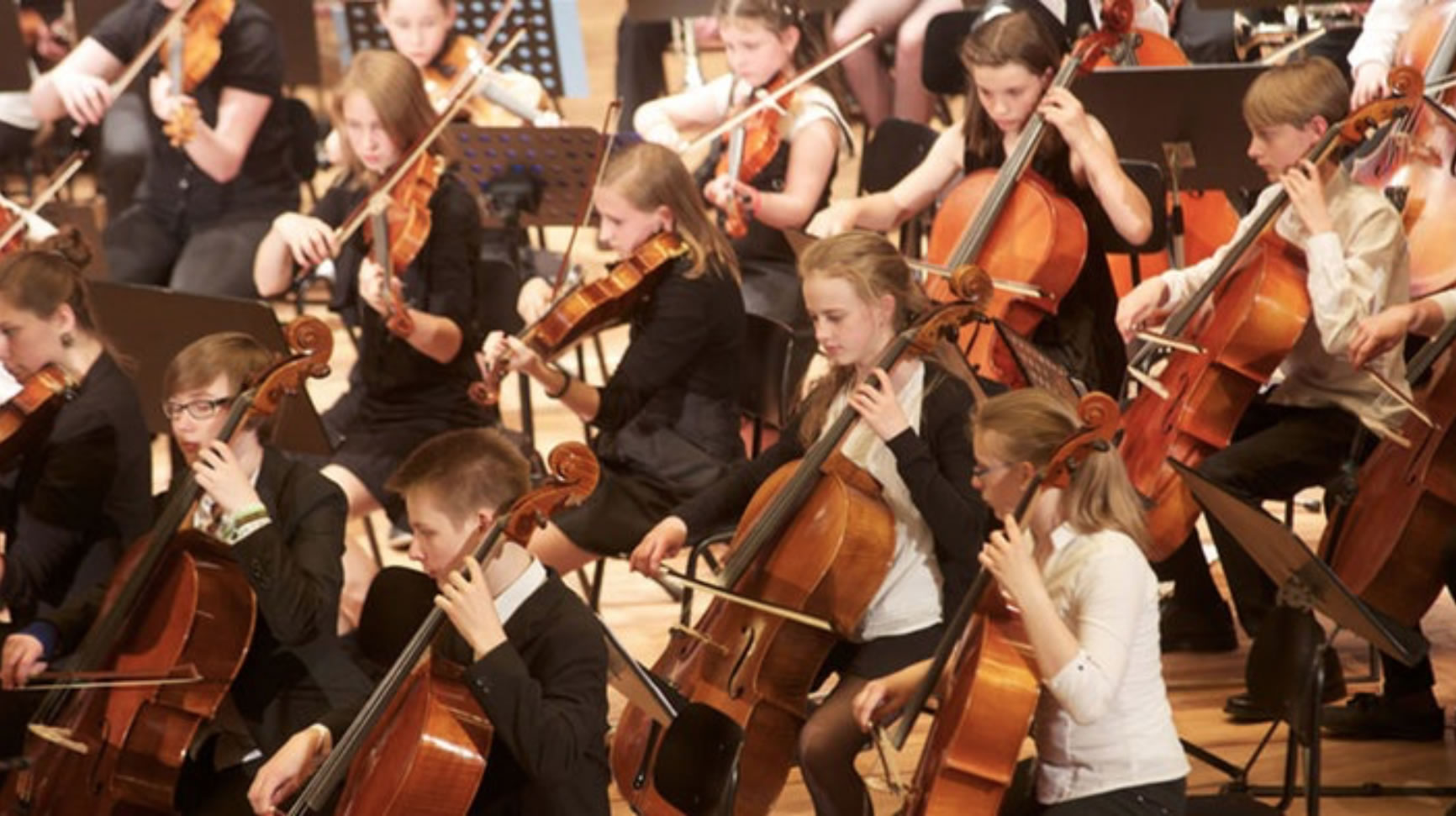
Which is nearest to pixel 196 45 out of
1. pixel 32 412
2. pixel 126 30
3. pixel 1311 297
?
pixel 126 30

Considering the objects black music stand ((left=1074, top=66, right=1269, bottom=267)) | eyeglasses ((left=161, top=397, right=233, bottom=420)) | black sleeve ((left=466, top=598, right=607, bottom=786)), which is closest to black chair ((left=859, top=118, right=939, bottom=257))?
black music stand ((left=1074, top=66, right=1269, bottom=267))

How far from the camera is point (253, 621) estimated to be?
11.4 ft

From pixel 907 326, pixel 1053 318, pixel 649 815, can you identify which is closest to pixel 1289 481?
pixel 1053 318

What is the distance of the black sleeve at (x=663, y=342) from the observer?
4.41 metres

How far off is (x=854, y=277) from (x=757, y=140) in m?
2.07

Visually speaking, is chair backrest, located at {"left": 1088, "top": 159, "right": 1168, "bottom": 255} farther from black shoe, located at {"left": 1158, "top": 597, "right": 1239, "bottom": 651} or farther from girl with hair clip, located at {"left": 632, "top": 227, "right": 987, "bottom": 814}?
girl with hair clip, located at {"left": 632, "top": 227, "right": 987, "bottom": 814}

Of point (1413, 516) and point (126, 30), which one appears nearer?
point (1413, 516)

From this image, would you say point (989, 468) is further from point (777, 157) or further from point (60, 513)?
point (777, 157)

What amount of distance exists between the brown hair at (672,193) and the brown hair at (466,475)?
4.07 ft

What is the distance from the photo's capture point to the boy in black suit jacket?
2992 mm

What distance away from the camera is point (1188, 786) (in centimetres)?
406

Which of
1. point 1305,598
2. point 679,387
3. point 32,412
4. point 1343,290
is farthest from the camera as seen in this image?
point 679,387

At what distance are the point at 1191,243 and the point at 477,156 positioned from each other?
1.78 meters

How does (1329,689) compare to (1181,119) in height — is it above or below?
below
